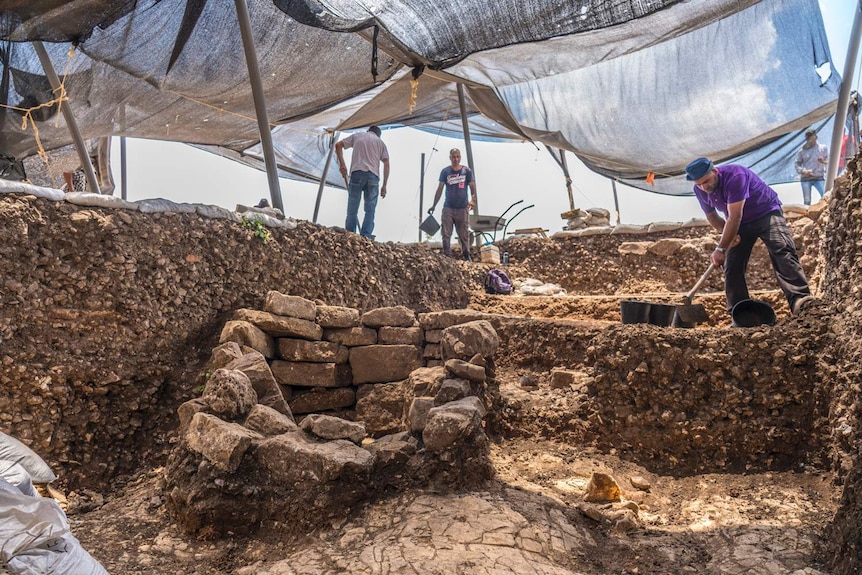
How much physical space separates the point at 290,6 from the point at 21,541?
375 cm

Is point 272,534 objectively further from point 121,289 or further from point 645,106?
point 645,106

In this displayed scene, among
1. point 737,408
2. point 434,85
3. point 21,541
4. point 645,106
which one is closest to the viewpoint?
point 21,541

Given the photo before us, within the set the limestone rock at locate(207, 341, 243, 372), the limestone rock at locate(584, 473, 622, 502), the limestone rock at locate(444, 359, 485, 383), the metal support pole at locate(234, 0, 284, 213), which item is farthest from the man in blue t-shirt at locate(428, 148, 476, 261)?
the limestone rock at locate(584, 473, 622, 502)

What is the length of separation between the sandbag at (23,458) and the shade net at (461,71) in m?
2.66

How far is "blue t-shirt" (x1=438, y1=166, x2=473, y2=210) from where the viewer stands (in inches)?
325

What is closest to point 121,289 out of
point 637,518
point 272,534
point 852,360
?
point 272,534

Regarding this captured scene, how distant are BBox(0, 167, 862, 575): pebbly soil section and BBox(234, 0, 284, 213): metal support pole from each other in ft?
1.85

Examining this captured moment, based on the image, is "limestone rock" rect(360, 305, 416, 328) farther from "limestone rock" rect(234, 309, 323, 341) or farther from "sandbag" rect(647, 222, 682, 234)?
"sandbag" rect(647, 222, 682, 234)

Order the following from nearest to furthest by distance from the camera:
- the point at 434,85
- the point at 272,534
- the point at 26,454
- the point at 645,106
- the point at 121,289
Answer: the point at 26,454 < the point at 272,534 < the point at 121,289 < the point at 645,106 < the point at 434,85

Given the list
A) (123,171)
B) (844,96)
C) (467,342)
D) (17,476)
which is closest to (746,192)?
(844,96)

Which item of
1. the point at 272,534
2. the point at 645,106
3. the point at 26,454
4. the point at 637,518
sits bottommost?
the point at 637,518

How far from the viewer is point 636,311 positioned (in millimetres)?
4758

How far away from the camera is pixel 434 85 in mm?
7555

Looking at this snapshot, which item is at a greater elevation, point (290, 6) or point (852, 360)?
point (290, 6)
